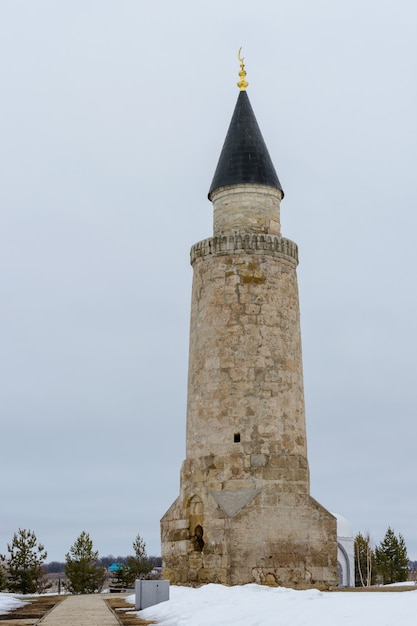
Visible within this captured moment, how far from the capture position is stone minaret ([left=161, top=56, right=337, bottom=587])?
20.5 meters

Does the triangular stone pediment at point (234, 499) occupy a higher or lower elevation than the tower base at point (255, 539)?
higher

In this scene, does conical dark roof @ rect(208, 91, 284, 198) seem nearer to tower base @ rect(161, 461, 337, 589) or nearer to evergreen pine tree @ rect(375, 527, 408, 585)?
tower base @ rect(161, 461, 337, 589)

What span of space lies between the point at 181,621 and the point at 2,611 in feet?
20.6

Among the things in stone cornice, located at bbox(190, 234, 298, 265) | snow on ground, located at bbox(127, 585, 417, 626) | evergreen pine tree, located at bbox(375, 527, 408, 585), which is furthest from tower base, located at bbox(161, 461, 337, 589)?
evergreen pine tree, located at bbox(375, 527, 408, 585)

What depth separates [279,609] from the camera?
12.7 meters

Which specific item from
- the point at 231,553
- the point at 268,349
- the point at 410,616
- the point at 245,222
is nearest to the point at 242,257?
the point at 245,222

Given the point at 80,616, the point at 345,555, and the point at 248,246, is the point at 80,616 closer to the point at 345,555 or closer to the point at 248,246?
the point at 248,246

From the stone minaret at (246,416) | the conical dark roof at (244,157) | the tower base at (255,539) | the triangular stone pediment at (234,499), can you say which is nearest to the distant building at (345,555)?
the stone minaret at (246,416)

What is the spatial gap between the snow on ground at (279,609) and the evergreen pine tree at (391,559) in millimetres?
37914

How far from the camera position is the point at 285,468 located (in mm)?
21312

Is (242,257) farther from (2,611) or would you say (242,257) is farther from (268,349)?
(2,611)

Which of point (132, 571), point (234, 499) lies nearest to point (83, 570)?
point (132, 571)

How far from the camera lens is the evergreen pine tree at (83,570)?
42969 millimetres

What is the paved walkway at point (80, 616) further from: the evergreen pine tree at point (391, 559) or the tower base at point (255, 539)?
the evergreen pine tree at point (391, 559)
